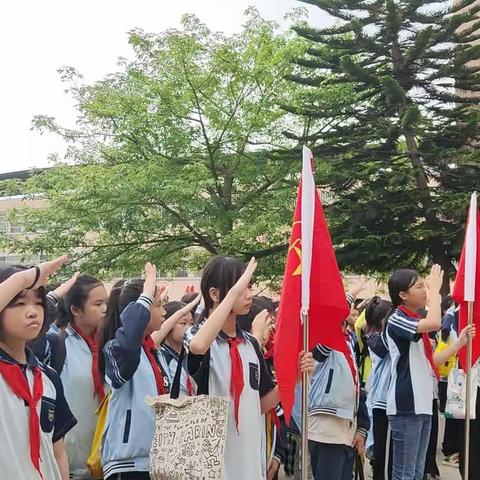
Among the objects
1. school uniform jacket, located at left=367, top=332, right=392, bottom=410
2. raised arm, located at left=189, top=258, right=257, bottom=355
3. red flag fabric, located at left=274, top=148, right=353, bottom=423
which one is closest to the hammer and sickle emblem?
red flag fabric, located at left=274, top=148, right=353, bottom=423

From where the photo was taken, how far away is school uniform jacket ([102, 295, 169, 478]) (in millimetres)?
2992

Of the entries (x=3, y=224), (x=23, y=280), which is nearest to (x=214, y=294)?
(x=23, y=280)

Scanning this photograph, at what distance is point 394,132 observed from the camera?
14.2 meters

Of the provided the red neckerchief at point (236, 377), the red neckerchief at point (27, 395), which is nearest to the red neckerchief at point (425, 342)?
the red neckerchief at point (236, 377)

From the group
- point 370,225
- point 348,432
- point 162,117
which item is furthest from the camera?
point 370,225

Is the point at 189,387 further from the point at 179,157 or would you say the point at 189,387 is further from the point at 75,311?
the point at 179,157

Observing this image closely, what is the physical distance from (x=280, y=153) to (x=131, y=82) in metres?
3.36

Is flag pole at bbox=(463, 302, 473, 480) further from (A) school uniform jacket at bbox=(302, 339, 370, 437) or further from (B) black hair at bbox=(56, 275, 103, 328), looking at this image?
(B) black hair at bbox=(56, 275, 103, 328)

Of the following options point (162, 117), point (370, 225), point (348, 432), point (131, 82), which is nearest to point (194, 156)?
point (162, 117)

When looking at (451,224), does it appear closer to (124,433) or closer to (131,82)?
(131,82)

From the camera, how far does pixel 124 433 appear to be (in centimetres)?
306

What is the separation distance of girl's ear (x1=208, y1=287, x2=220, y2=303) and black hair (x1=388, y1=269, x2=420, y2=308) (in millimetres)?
1845

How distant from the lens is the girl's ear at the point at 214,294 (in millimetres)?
2924

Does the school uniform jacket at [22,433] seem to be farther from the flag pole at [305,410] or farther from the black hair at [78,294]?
the black hair at [78,294]
